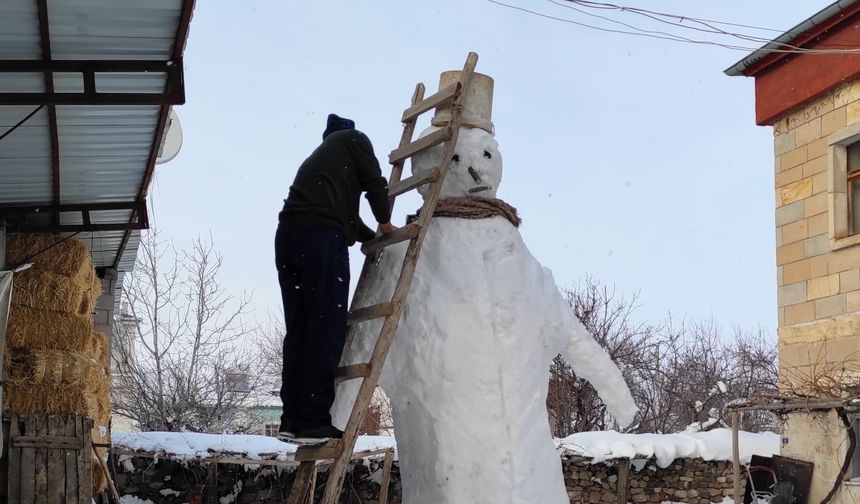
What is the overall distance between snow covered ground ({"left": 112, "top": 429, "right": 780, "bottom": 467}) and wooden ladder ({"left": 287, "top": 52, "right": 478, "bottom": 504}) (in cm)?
792

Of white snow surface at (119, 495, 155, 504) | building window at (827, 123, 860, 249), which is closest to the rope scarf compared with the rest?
building window at (827, 123, 860, 249)

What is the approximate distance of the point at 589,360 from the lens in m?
4.89

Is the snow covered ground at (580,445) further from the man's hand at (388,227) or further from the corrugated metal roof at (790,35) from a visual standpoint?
the man's hand at (388,227)

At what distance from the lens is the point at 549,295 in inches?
189

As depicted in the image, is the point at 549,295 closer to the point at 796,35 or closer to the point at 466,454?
the point at 466,454

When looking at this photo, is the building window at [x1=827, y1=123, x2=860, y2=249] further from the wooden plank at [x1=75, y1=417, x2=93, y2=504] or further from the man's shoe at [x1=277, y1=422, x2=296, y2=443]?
the man's shoe at [x1=277, y1=422, x2=296, y2=443]

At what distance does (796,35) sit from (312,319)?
8.89 metres

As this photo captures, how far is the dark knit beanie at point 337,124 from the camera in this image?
4.66 m

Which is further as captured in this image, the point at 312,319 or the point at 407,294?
the point at 407,294

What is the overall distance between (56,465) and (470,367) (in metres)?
5.47

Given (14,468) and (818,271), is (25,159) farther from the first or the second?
(818,271)

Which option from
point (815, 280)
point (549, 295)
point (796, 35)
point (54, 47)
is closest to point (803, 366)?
point (815, 280)

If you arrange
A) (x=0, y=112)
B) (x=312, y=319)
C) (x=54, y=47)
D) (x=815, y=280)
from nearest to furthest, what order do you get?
(x=312, y=319)
(x=54, y=47)
(x=0, y=112)
(x=815, y=280)

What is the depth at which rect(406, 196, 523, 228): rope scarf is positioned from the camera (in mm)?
4648
